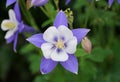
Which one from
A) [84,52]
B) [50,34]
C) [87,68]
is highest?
[50,34]

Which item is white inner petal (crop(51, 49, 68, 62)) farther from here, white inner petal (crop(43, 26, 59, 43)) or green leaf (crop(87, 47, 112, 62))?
green leaf (crop(87, 47, 112, 62))

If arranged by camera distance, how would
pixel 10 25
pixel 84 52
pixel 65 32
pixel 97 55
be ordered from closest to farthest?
pixel 65 32 < pixel 84 52 < pixel 10 25 < pixel 97 55

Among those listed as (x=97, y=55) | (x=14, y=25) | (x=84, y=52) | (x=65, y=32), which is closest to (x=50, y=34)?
(x=65, y=32)

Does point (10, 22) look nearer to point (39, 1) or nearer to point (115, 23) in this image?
Result: point (39, 1)

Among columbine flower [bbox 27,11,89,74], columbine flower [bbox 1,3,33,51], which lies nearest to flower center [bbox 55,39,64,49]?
columbine flower [bbox 27,11,89,74]

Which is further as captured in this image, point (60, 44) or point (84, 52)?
point (84, 52)

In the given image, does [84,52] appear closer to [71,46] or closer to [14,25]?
[71,46]
